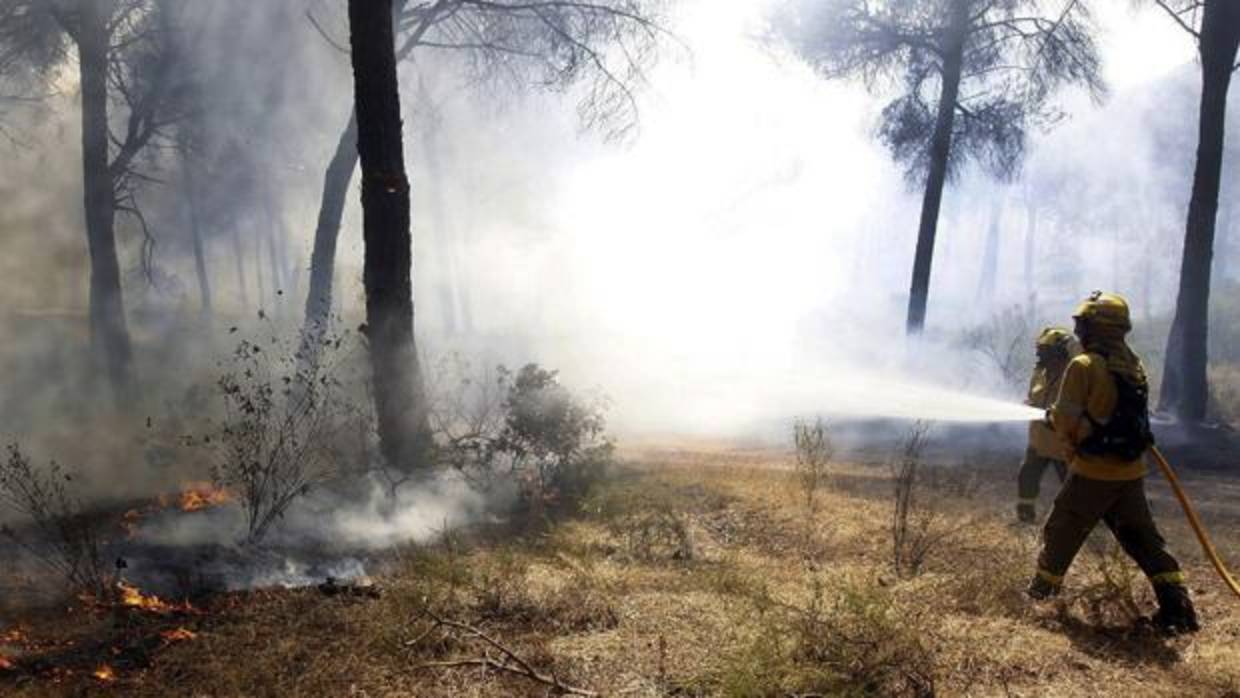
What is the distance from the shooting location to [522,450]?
23.5ft

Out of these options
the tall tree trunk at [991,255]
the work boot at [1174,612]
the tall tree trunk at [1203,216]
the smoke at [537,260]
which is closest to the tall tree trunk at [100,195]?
the smoke at [537,260]

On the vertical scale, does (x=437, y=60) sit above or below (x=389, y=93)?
above

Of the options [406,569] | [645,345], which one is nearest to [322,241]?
[406,569]

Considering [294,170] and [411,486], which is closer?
[411,486]

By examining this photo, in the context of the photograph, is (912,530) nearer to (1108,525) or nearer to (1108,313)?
(1108,525)

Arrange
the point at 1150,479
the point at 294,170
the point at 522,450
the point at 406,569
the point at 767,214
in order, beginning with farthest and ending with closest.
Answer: the point at 767,214
the point at 294,170
the point at 1150,479
the point at 522,450
the point at 406,569

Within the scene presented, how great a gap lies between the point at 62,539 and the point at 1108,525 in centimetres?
593

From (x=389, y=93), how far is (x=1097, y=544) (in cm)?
591

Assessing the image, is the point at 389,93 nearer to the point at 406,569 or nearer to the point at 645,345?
the point at 406,569

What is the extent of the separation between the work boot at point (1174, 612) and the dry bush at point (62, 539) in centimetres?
512

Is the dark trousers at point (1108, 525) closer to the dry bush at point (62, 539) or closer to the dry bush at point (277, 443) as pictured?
the dry bush at point (277, 443)

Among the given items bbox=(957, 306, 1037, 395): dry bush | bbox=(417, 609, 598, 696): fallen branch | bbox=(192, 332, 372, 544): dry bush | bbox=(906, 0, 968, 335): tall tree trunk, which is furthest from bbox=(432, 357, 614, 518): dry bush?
bbox=(957, 306, 1037, 395): dry bush

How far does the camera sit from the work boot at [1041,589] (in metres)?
4.52

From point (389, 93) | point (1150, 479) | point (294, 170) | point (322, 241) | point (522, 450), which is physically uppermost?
point (294, 170)
